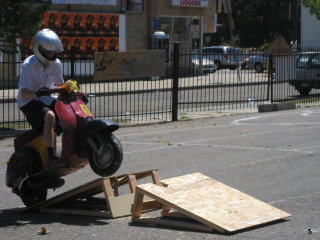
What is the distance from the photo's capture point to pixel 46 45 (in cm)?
779

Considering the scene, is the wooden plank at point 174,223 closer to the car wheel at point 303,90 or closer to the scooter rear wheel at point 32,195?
the scooter rear wheel at point 32,195

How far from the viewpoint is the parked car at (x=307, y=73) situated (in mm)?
25203

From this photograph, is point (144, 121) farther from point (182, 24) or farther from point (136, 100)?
→ point (182, 24)

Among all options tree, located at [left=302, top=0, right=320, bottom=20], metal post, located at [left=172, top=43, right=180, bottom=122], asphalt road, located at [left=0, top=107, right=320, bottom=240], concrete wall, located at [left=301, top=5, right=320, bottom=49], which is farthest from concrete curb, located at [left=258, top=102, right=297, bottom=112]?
concrete wall, located at [left=301, top=5, right=320, bottom=49]

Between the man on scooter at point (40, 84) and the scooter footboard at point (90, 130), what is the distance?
33 cm

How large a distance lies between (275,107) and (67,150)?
43.8 ft

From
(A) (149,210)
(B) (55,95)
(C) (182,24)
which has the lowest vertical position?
(A) (149,210)

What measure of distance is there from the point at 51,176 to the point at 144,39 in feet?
100.0

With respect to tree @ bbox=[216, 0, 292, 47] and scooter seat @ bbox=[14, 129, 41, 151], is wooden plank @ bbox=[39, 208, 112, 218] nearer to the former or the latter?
scooter seat @ bbox=[14, 129, 41, 151]

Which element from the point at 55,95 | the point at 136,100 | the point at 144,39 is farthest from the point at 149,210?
the point at 144,39

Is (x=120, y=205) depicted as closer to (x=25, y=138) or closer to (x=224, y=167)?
(x=25, y=138)

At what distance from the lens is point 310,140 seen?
1334 centimetres

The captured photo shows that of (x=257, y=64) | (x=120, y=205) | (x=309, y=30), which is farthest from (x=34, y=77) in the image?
(x=309, y=30)

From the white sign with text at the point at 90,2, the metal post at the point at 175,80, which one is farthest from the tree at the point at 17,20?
the white sign with text at the point at 90,2
